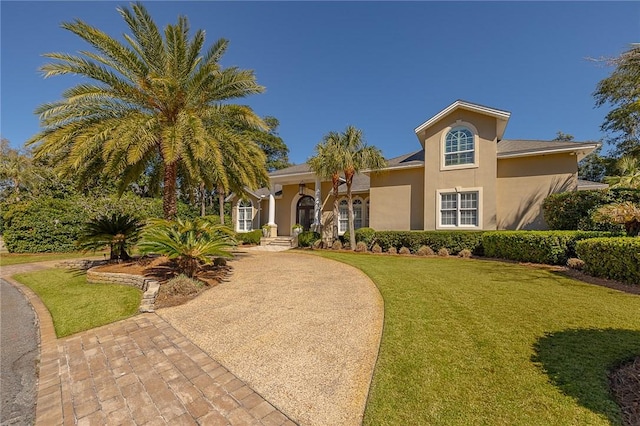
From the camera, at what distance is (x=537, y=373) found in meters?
3.13

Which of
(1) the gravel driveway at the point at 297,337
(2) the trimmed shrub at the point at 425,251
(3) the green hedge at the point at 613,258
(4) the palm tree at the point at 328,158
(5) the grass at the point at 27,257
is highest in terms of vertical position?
(4) the palm tree at the point at 328,158

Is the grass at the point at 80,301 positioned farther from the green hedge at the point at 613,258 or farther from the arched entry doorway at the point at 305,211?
the arched entry doorway at the point at 305,211

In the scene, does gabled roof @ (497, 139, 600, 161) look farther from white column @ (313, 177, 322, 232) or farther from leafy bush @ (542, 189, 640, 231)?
white column @ (313, 177, 322, 232)

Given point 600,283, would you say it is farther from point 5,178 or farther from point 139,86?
point 5,178

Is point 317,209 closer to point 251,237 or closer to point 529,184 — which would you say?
point 251,237

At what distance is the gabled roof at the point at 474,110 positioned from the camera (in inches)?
532

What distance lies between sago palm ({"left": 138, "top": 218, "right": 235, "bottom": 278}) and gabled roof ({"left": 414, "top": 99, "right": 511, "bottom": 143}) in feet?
41.0

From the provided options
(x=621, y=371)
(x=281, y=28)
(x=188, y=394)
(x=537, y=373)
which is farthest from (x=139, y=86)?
(x=621, y=371)

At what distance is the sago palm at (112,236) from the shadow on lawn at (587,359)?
12447mm

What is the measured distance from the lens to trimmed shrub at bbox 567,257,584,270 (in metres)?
8.73

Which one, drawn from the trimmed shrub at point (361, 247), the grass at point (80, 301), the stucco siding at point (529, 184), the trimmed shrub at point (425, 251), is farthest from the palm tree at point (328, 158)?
the grass at point (80, 301)

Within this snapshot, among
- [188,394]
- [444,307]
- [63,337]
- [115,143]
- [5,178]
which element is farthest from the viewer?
[5,178]

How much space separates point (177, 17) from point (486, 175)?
1510cm

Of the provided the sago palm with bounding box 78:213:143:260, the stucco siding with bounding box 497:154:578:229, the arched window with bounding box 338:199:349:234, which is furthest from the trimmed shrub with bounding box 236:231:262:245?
the stucco siding with bounding box 497:154:578:229
